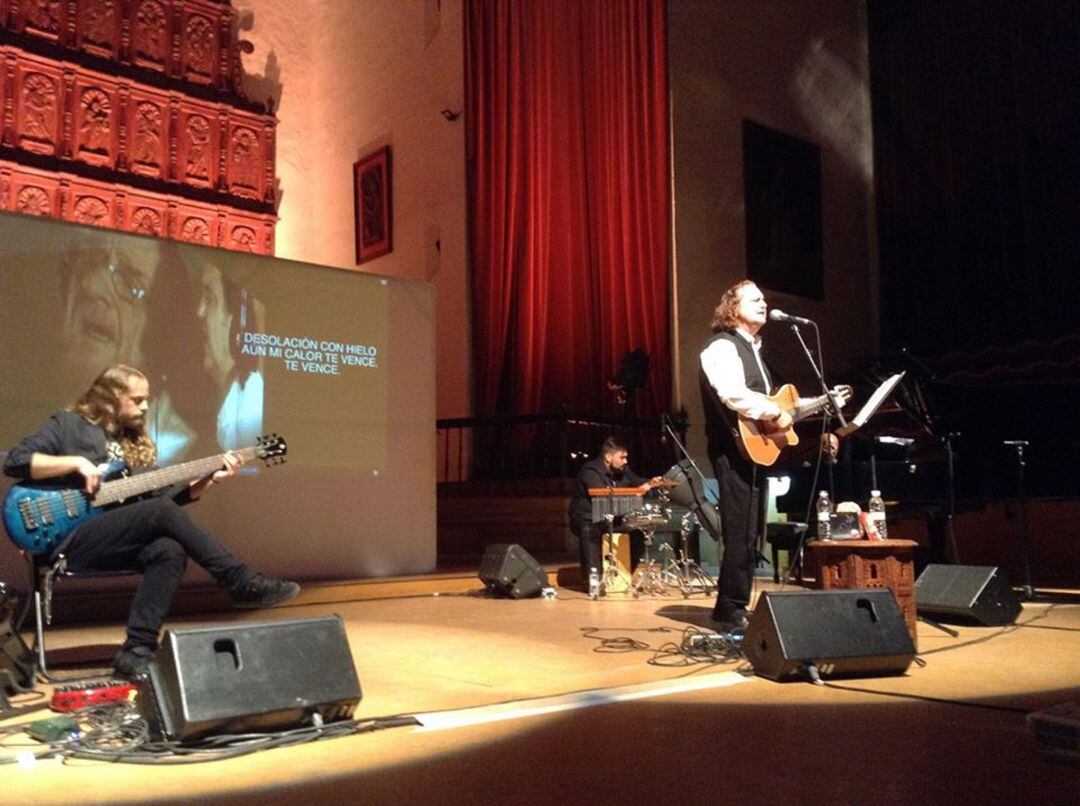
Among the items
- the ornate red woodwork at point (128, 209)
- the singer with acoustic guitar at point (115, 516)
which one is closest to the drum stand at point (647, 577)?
the singer with acoustic guitar at point (115, 516)

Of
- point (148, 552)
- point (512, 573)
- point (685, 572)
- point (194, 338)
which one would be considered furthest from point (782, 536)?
point (148, 552)

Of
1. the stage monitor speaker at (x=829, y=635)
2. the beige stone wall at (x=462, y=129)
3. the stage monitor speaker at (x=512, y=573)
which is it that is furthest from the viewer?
the beige stone wall at (x=462, y=129)

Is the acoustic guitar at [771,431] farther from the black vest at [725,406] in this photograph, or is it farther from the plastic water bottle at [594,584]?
the plastic water bottle at [594,584]

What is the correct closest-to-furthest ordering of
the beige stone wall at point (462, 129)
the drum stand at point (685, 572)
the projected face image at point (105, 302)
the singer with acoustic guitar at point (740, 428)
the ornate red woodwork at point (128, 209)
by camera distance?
the singer with acoustic guitar at point (740, 428)
the projected face image at point (105, 302)
the drum stand at point (685, 572)
the ornate red woodwork at point (128, 209)
the beige stone wall at point (462, 129)

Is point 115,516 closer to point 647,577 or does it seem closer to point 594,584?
point 594,584

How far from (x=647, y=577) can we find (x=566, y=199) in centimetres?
512

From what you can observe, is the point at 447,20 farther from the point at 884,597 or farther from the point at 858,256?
the point at 884,597

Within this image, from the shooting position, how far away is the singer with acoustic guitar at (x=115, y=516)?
3.41 meters

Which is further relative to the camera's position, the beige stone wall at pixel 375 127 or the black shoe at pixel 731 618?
the beige stone wall at pixel 375 127

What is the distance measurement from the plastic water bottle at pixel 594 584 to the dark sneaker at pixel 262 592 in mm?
3096

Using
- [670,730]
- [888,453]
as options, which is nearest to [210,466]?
[670,730]

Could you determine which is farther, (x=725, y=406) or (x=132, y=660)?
(x=725, y=406)

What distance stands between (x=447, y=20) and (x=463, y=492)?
5.28 meters

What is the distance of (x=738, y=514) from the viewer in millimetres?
4113
